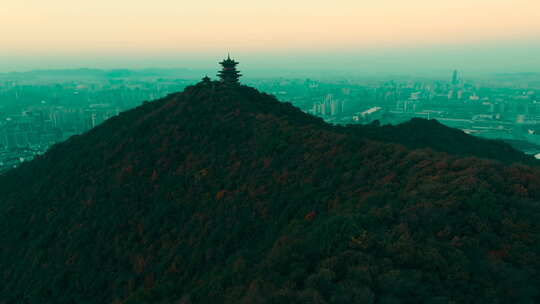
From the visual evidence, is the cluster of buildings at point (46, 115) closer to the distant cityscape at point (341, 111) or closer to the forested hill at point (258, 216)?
the distant cityscape at point (341, 111)

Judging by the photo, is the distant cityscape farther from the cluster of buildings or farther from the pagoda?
the pagoda

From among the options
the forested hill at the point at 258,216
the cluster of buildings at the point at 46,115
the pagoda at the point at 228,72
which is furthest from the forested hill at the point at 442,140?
the cluster of buildings at the point at 46,115

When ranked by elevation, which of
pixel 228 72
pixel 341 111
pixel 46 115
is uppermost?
pixel 228 72

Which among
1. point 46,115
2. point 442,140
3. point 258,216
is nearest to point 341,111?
point 442,140

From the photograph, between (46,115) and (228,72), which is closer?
(228,72)

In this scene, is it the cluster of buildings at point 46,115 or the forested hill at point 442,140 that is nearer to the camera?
the forested hill at point 442,140

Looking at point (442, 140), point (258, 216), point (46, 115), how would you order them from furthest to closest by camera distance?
point (46, 115)
point (442, 140)
point (258, 216)

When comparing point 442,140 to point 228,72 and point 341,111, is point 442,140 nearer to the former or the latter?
point 228,72

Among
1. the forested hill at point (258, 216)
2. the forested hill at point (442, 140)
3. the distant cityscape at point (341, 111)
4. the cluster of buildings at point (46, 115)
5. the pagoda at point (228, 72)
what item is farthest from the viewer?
the cluster of buildings at point (46, 115)

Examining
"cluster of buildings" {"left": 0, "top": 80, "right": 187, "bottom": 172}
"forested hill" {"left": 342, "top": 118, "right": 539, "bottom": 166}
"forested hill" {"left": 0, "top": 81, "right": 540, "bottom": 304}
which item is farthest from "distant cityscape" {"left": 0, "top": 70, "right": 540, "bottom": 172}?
"forested hill" {"left": 0, "top": 81, "right": 540, "bottom": 304}
